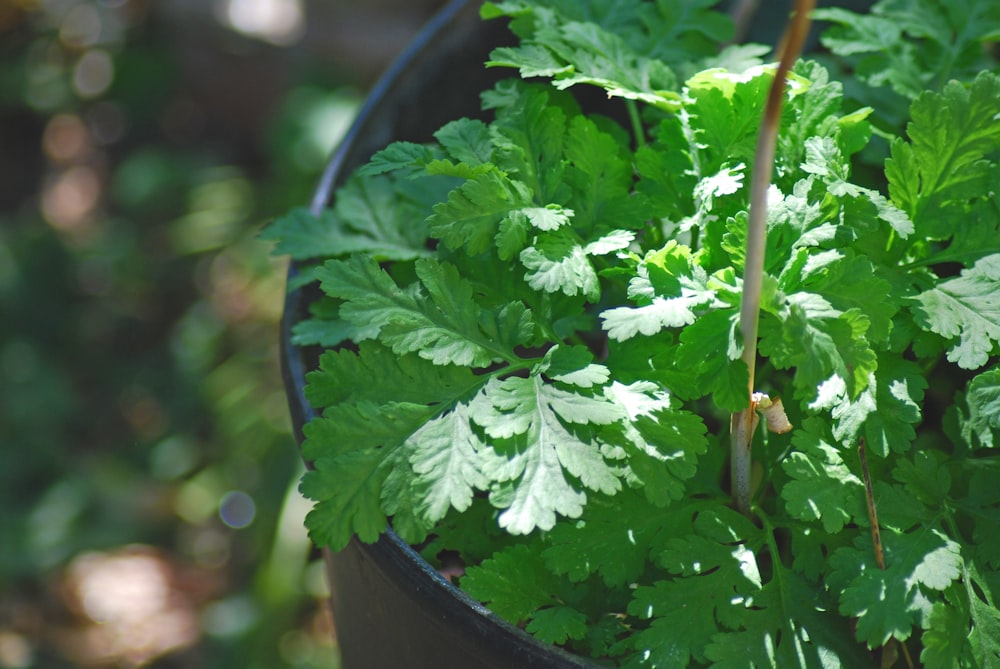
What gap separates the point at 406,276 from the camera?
756 mm

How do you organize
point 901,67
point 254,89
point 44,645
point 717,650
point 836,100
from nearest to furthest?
point 717,650, point 836,100, point 901,67, point 44,645, point 254,89

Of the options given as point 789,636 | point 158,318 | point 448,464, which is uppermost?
point 448,464

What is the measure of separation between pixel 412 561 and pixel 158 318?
→ 2.10m

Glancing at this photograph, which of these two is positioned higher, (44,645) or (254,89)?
(254,89)

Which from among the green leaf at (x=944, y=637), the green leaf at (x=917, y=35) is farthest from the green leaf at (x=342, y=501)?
the green leaf at (x=917, y=35)

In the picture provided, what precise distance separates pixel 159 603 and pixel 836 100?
6.09 feet

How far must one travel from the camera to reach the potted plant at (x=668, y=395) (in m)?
0.58

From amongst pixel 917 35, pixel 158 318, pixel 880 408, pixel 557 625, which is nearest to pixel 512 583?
pixel 557 625

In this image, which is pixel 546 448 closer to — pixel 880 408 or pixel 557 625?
pixel 557 625

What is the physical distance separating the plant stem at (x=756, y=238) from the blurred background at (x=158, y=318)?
135cm

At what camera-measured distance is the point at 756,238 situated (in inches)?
20.6

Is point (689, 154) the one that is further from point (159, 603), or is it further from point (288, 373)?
point (159, 603)

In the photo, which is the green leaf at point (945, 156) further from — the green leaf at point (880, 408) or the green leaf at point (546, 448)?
the green leaf at point (546, 448)

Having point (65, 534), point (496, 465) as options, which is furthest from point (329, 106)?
point (496, 465)
